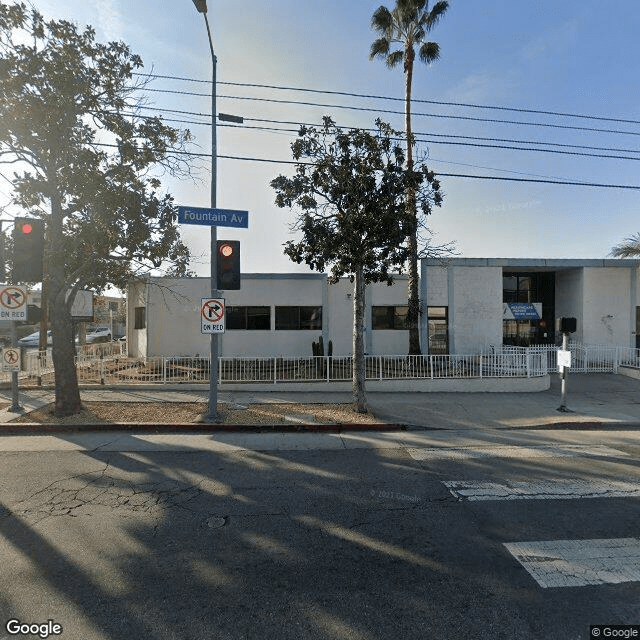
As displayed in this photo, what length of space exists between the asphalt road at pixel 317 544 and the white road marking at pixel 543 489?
1.2 inches

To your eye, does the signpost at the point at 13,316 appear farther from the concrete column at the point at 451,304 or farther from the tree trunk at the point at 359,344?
the concrete column at the point at 451,304

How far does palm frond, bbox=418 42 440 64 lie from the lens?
608 inches

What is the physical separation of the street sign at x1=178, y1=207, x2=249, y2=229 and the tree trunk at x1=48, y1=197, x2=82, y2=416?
2.84 metres

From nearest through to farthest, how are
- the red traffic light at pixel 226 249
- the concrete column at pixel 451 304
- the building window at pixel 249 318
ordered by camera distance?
the red traffic light at pixel 226 249
the concrete column at pixel 451 304
the building window at pixel 249 318

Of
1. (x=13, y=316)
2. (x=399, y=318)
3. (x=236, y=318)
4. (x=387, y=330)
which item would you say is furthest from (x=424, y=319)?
(x=13, y=316)

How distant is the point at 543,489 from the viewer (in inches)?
199

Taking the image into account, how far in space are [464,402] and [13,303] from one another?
11.8 meters

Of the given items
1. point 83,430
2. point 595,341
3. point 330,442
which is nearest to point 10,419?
point 83,430

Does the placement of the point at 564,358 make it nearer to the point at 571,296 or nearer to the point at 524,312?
the point at 571,296

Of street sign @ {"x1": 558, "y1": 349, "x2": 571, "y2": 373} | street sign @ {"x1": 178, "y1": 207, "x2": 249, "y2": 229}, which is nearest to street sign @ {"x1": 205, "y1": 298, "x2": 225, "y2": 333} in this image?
street sign @ {"x1": 178, "y1": 207, "x2": 249, "y2": 229}

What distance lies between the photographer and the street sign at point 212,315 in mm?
8523

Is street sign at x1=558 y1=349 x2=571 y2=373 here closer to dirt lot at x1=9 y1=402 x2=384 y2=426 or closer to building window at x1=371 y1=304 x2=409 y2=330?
dirt lot at x1=9 y1=402 x2=384 y2=426

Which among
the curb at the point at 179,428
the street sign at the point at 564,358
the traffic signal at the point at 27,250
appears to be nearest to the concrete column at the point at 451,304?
the street sign at the point at 564,358

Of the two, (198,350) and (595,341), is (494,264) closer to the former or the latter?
(595,341)
